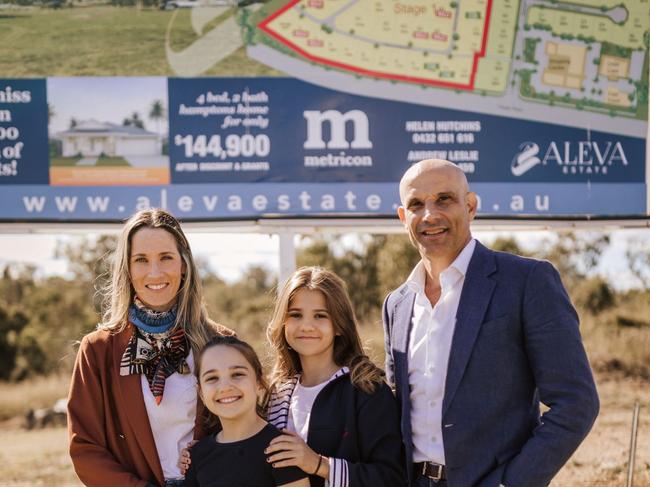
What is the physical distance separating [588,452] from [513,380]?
5825mm

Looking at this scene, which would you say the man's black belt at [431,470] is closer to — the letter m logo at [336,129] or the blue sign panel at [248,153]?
the blue sign panel at [248,153]

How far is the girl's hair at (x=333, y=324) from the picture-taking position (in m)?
3.71

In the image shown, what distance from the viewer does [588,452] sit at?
858 centimetres

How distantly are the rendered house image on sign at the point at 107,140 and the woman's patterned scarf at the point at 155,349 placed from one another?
2.10 metres

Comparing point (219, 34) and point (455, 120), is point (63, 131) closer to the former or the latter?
point (219, 34)

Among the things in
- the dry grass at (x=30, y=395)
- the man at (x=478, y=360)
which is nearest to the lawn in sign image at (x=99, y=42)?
the man at (x=478, y=360)

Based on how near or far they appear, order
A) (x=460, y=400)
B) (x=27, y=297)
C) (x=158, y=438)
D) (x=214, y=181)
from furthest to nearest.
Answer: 1. (x=27, y=297)
2. (x=214, y=181)
3. (x=158, y=438)
4. (x=460, y=400)

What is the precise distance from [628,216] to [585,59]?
1057 mm

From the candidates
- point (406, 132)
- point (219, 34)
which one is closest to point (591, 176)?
point (406, 132)

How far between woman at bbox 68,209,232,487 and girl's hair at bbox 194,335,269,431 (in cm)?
6

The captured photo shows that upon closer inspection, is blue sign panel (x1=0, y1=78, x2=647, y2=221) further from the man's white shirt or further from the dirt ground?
the dirt ground

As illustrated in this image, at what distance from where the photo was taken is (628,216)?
5.73m

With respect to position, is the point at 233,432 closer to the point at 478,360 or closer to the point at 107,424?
the point at 107,424

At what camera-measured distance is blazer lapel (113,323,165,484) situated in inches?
144
